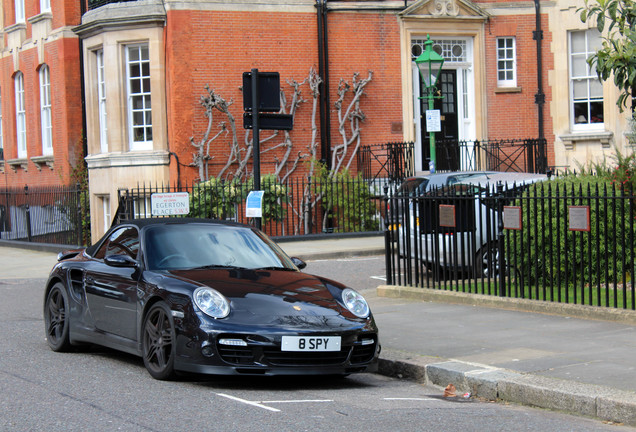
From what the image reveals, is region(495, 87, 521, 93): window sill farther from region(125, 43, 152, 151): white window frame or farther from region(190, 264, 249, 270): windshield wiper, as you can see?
region(190, 264, 249, 270): windshield wiper

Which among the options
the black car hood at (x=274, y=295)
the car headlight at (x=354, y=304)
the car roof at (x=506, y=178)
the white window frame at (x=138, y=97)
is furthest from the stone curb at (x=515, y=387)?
the white window frame at (x=138, y=97)

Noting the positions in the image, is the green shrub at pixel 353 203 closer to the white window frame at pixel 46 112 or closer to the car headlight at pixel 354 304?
the white window frame at pixel 46 112

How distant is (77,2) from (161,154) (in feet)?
20.3

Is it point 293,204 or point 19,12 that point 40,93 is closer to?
point 19,12

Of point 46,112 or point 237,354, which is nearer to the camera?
point 237,354

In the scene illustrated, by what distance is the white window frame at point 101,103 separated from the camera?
81.4ft

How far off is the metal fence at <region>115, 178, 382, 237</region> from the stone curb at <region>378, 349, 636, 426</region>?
1286cm

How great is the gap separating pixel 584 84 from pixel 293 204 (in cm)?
845

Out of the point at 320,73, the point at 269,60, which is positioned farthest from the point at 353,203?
the point at 269,60

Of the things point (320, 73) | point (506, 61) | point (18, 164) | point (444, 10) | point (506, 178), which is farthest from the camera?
point (18, 164)

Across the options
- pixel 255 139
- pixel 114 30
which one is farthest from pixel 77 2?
pixel 255 139

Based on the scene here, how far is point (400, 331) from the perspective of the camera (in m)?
9.61

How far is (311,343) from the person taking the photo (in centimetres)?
720

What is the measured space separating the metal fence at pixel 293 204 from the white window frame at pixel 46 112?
6.10 meters
